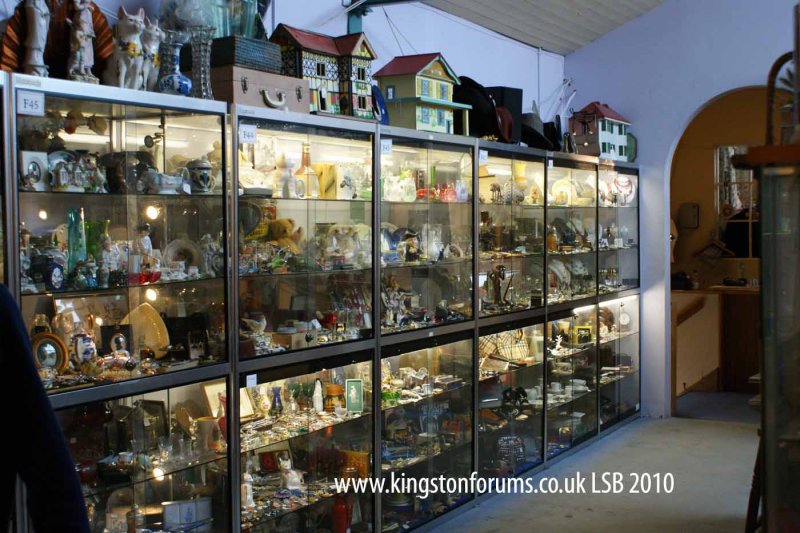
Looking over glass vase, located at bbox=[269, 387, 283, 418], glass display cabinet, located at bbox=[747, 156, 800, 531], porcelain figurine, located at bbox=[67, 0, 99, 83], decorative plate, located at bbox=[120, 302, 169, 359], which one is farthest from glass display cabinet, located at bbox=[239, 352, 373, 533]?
glass display cabinet, located at bbox=[747, 156, 800, 531]

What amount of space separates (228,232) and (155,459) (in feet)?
3.25

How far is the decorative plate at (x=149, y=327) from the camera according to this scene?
11.1 ft

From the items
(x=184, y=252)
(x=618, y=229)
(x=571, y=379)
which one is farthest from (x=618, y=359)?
(x=184, y=252)

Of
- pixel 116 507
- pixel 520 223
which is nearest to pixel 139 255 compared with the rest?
pixel 116 507

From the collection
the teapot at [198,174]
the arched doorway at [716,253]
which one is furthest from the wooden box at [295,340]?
the arched doorway at [716,253]

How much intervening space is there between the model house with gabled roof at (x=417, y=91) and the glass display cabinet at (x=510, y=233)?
→ 2.03 feet

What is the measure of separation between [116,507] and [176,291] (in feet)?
2.92

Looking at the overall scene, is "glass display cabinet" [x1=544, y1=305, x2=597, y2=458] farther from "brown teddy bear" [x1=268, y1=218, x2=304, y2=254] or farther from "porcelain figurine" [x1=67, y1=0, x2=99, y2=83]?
"porcelain figurine" [x1=67, y1=0, x2=99, y2=83]

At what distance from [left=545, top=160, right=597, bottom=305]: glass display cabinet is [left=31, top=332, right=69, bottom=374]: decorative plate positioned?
12.9ft

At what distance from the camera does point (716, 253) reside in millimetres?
9930

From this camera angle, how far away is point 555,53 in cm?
777

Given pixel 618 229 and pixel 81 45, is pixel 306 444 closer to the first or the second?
pixel 81 45

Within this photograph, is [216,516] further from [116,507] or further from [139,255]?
[139,255]

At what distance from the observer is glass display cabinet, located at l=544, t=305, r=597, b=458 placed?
6379mm
